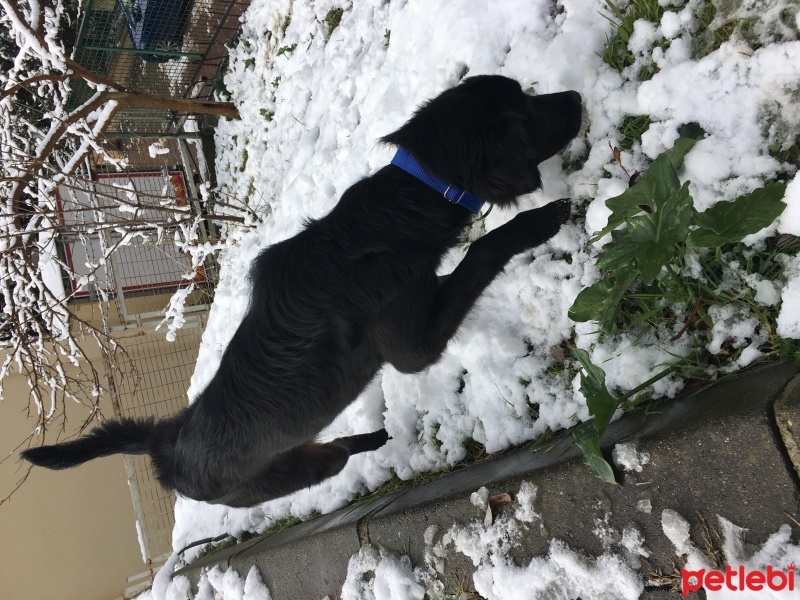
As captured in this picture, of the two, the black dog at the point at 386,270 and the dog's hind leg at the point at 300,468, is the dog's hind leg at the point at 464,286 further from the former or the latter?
the dog's hind leg at the point at 300,468

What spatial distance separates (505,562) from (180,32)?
18.6 ft

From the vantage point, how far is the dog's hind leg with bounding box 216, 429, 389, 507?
2.97 metres

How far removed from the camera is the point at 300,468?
3.10 meters

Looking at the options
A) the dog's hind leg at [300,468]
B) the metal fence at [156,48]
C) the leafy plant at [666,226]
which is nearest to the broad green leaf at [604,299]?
the leafy plant at [666,226]

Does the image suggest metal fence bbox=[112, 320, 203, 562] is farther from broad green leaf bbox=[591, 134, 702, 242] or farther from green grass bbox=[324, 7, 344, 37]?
broad green leaf bbox=[591, 134, 702, 242]

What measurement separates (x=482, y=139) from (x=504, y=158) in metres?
0.11

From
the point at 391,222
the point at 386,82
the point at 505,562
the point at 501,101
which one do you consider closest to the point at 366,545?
the point at 505,562

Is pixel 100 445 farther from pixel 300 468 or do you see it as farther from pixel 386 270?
pixel 386 270

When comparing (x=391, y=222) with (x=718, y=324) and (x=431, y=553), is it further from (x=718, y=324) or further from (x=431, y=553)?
(x=431, y=553)

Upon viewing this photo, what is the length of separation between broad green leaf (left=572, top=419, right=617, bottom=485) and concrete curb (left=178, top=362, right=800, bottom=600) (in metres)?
0.09

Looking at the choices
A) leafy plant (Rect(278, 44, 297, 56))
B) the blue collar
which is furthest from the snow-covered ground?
the blue collar

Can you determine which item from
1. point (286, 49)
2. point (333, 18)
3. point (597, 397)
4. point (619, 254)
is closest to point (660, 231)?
point (619, 254)

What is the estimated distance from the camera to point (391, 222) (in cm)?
217

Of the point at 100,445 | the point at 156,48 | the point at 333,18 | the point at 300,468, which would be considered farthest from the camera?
the point at 156,48
